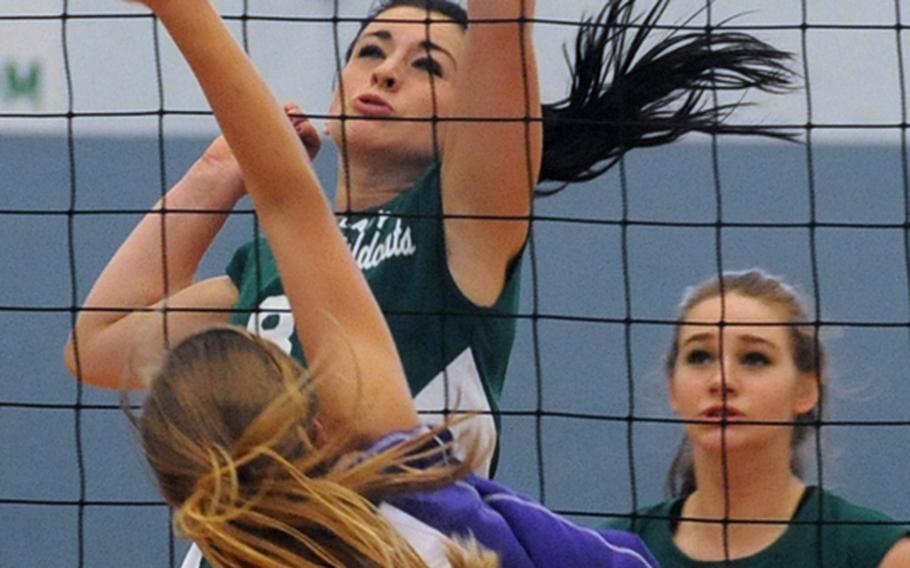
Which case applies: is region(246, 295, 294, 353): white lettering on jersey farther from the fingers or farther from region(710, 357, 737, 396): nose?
region(710, 357, 737, 396): nose

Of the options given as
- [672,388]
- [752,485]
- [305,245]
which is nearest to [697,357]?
[672,388]

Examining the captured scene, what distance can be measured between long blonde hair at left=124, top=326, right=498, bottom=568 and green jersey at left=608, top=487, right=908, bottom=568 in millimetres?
650

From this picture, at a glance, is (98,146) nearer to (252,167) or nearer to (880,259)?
(880,259)

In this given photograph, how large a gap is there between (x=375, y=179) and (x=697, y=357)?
0.37m

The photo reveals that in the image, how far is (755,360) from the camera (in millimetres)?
2053

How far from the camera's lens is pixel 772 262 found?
449cm

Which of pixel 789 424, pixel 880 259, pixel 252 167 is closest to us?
pixel 252 167

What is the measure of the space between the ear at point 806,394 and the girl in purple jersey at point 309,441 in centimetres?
65

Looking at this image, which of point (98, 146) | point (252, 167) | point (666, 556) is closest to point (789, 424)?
point (666, 556)

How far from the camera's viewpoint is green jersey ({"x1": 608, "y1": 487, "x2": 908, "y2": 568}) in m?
1.88

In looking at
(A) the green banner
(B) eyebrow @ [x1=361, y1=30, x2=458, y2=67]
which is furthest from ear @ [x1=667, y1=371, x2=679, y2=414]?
(A) the green banner

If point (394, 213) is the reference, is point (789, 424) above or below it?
below

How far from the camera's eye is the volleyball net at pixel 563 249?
14.4 ft

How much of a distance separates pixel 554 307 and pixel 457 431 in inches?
115
